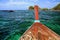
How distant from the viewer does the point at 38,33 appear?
2.57 m

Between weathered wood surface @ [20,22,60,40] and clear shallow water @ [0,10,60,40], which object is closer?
weathered wood surface @ [20,22,60,40]

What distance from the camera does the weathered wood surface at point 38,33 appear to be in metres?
2.52

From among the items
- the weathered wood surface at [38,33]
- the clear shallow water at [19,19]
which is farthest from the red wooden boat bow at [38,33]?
the clear shallow water at [19,19]

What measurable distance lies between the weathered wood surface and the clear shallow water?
221 mm

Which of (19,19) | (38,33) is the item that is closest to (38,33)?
(38,33)

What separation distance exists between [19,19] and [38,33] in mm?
530

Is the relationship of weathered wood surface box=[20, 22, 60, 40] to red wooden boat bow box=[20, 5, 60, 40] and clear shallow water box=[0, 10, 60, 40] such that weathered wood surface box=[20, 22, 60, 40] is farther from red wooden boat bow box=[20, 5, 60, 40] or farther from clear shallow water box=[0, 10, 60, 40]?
clear shallow water box=[0, 10, 60, 40]

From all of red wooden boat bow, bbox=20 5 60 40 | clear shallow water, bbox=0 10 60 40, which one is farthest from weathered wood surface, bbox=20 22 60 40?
clear shallow water, bbox=0 10 60 40

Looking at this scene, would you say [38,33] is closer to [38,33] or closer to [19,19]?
[38,33]

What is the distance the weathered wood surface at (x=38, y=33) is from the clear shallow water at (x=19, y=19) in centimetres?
22

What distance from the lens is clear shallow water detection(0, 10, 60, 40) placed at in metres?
2.70

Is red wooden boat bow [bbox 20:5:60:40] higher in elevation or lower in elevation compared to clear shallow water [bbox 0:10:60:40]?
lower

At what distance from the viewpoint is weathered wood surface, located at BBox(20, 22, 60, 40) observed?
2524 mm

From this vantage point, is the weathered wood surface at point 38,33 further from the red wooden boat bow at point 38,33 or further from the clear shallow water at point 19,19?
the clear shallow water at point 19,19
